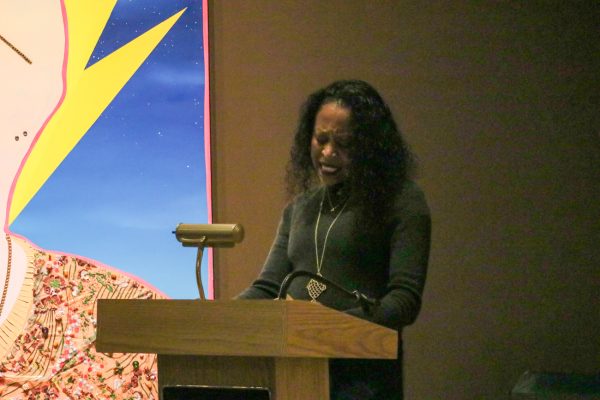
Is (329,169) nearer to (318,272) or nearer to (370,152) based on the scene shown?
(370,152)

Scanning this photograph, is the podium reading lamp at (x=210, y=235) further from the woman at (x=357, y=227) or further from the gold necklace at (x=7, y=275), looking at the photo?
the gold necklace at (x=7, y=275)

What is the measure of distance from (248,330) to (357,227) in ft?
1.80

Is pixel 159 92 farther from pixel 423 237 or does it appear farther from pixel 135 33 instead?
pixel 423 237

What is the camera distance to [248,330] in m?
1.46

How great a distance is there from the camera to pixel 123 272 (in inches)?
121

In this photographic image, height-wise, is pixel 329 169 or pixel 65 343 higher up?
pixel 329 169

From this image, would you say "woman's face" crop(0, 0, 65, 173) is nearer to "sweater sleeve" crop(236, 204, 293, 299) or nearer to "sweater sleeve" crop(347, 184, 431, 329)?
"sweater sleeve" crop(236, 204, 293, 299)

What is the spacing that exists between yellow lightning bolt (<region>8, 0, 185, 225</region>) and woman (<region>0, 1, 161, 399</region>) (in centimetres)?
4

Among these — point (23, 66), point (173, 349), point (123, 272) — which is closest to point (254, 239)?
point (123, 272)

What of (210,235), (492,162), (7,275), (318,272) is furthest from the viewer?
(7,275)

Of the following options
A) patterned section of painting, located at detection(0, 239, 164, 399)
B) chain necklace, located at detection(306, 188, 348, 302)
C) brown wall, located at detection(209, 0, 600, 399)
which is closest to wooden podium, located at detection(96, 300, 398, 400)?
chain necklace, located at detection(306, 188, 348, 302)

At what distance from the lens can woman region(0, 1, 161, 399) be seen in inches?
114

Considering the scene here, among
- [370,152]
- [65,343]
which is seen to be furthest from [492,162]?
[65,343]

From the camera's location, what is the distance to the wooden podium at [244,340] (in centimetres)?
146
